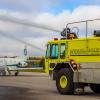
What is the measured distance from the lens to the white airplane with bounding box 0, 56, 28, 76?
188 ft

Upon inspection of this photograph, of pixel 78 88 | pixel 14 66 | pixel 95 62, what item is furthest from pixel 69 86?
pixel 14 66

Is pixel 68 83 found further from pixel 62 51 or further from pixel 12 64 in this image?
pixel 12 64

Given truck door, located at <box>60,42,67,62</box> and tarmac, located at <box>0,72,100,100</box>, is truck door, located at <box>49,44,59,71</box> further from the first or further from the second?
tarmac, located at <box>0,72,100,100</box>

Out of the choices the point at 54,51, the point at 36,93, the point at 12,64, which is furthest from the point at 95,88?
the point at 12,64

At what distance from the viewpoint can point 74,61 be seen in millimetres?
21594

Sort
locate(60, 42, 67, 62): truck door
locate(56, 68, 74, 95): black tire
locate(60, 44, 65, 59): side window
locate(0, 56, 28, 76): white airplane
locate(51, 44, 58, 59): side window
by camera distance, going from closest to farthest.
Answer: locate(56, 68, 74, 95): black tire
locate(60, 42, 67, 62): truck door
locate(60, 44, 65, 59): side window
locate(51, 44, 58, 59): side window
locate(0, 56, 28, 76): white airplane

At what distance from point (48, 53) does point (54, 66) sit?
3.32ft

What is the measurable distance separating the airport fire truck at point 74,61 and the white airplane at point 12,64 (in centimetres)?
3335

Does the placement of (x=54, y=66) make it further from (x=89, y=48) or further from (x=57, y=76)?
(x=89, y=48)

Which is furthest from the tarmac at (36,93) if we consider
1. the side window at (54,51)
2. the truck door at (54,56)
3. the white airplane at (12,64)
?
the white airplane at (12,64)

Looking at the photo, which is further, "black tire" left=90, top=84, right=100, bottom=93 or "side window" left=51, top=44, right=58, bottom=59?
"side window" left=51, top=44, right=58, bottom=59

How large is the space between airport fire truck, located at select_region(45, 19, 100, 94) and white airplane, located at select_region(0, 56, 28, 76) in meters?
33.3

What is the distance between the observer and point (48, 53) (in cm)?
2362

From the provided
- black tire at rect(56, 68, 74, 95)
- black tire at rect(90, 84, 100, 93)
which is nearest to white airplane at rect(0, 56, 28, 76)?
black tire at rect(90, 84, 100, 93)
